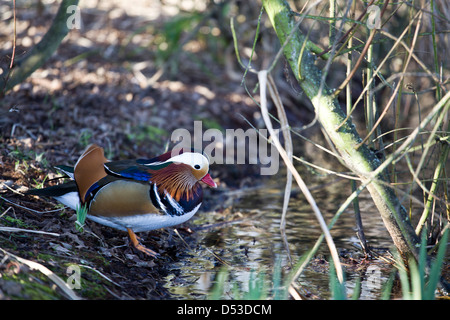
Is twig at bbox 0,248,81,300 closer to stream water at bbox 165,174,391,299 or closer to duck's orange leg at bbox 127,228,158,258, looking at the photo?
stream water at bbox 165,174,391,299

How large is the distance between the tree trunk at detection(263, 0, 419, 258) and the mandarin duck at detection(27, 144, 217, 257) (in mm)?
1029

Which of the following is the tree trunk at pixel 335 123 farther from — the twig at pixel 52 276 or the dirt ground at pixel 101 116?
the twig at pixel 52 276

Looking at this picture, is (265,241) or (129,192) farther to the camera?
→ (265,241)

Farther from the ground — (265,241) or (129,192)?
(129,192)

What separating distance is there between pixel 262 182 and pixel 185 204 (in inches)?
113

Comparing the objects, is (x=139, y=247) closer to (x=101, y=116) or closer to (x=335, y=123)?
(x=335, y=123)

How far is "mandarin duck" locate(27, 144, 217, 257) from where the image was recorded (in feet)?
10.8

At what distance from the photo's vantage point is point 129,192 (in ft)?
10.8

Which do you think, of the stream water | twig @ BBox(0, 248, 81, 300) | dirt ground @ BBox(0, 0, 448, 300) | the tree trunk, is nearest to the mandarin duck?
dirt ground @ BBox(0, 0, 448, 300)

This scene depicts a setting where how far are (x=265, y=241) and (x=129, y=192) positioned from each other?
1352mm

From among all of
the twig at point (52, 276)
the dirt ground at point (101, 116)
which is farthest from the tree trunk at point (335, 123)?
the twig at point (52, 276)

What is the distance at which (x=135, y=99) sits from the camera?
23.3ft

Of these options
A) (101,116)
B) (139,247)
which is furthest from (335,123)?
(101,116)
